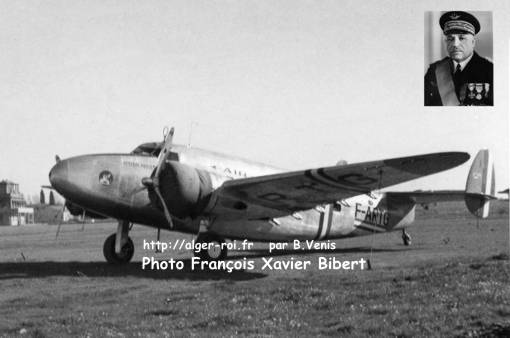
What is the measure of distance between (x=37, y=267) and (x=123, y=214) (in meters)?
3.60

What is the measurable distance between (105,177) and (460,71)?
836cm

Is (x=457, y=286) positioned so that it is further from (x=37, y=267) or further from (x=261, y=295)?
(x=37, y=267)

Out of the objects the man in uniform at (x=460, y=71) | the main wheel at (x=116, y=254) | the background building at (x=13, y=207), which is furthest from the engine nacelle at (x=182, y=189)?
the background building at (x=13, y=207)

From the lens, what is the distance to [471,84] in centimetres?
998

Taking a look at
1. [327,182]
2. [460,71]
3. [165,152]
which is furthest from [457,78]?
[165,152]

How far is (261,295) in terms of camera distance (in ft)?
30.5

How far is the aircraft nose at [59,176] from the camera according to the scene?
1262cm

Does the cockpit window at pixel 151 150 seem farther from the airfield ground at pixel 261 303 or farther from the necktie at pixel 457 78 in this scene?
the necktie at pixel 457 78

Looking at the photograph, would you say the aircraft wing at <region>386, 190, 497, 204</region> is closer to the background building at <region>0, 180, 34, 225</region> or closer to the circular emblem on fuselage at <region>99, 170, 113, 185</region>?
the circular emblem on fuselage at <region>99, 170, 113, 185</region>

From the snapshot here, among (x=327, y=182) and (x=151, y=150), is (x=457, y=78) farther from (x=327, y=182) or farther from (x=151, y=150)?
(x=151, y=150)

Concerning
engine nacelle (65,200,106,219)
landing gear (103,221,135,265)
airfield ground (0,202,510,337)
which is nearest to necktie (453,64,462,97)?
airfield ground (0,202,510,337)

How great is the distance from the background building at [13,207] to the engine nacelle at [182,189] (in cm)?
9169

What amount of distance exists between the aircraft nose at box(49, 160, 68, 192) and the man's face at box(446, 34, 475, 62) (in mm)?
8856

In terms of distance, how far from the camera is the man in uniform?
9836mm
